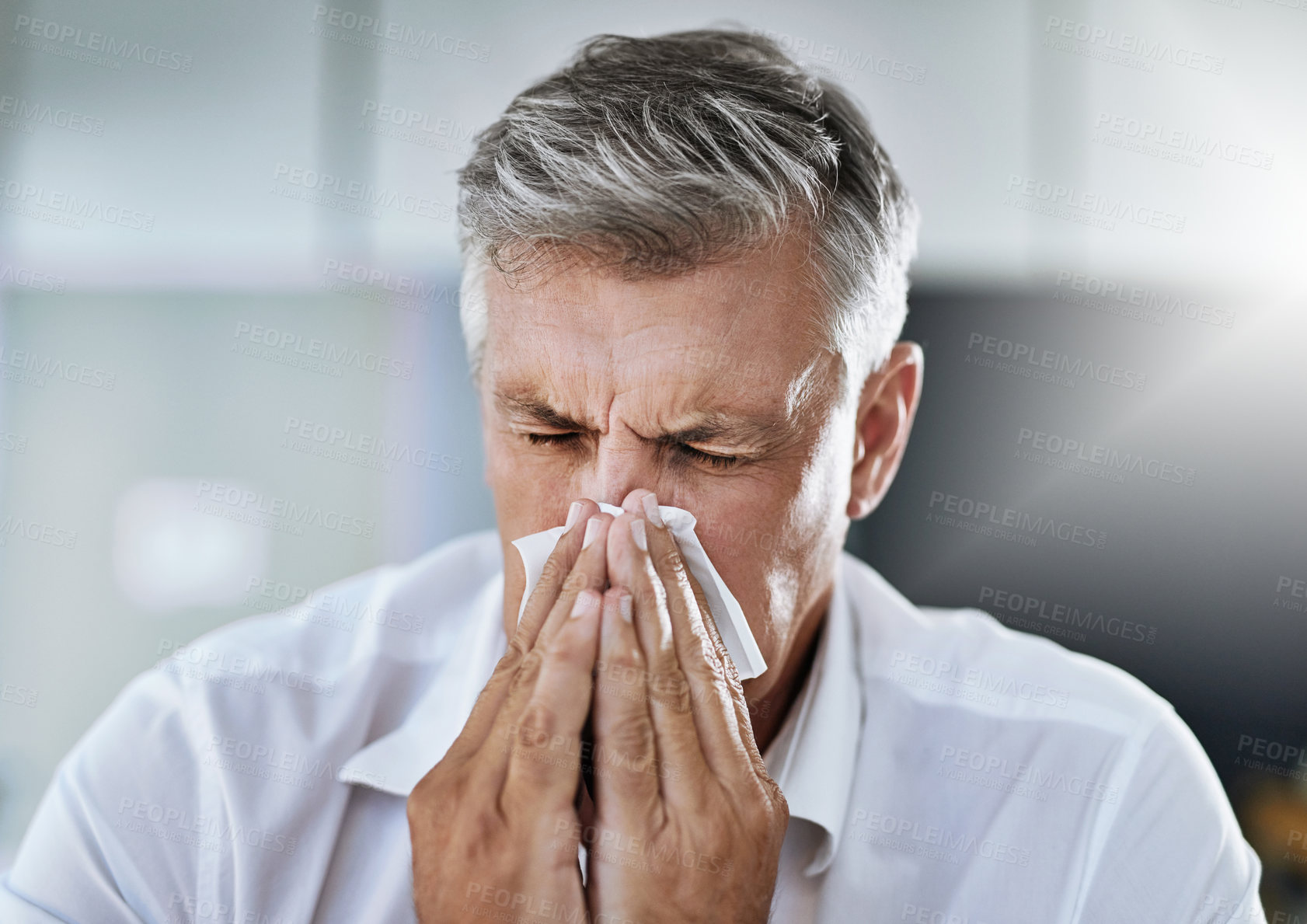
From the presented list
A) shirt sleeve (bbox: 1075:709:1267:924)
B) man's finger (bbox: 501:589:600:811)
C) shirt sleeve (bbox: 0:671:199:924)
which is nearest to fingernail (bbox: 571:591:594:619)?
man's finger (bbox: 501:589:600:811)

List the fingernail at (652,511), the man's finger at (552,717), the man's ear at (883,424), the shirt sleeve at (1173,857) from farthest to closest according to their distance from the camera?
the man's ear at (883,424), the shirt sleeve at (1173,857), the fingernail at (652,511), the man's finger at (552,717)

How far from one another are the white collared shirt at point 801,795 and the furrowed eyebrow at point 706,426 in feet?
1.62

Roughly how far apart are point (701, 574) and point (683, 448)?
169 mm

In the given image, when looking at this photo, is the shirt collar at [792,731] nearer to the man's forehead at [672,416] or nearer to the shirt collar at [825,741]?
the shirt collar at [825,741]

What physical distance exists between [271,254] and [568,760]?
2191 millimetres

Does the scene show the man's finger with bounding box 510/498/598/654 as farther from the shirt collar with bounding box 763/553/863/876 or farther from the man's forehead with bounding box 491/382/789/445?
the shirt collar with bounding box 763/553/863/876

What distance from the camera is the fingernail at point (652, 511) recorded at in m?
1.15

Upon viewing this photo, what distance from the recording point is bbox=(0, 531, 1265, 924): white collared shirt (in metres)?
1.34

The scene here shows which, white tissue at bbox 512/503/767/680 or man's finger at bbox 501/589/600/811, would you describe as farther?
white tissue at bbox 512/503/767/680

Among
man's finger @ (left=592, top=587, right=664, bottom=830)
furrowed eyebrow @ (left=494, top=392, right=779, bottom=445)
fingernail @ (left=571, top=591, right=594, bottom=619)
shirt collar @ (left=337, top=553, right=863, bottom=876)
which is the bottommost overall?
shirt collar @ (left=337, top=553, right=863, bottom=876)

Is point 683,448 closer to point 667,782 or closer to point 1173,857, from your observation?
point 667,782

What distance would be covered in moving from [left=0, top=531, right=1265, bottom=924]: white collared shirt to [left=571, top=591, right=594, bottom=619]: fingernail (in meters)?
0.51

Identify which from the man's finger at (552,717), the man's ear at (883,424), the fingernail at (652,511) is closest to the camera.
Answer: the man's finger at (552,717)

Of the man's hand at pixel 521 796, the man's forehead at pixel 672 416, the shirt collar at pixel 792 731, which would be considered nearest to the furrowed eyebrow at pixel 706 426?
the man's forehead at pixel 672 416
